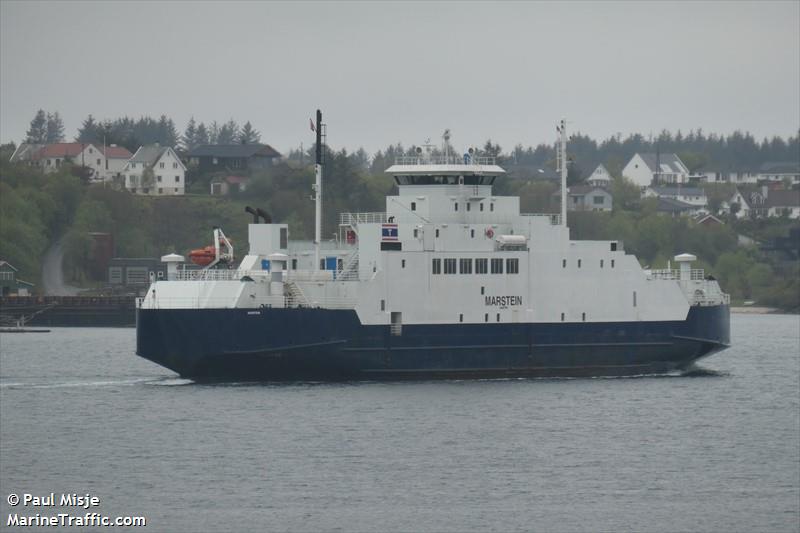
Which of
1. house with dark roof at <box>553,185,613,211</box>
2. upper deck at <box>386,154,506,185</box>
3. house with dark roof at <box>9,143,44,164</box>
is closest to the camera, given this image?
upper deck at <box>386,154,506,185</box>

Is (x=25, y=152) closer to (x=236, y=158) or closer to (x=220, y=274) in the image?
A: (x=236, y=158)

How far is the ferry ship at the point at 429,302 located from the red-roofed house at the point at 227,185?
56.3m

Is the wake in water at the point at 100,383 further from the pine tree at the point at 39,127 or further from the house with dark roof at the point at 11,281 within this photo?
the pine tree at the point at 39,127

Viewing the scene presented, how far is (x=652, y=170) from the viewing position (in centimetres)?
16075

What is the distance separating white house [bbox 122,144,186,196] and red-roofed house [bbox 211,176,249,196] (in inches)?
131

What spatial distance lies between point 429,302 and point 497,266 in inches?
93.6

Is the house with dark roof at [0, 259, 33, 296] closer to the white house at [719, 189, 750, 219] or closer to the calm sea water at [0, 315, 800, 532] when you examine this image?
the calm sea water at [0, 315, 800, 532]

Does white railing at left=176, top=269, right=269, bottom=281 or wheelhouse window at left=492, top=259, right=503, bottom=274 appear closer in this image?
white railing at left=176, top=269, right=269, bottom=281

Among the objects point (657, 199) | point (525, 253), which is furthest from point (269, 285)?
point (657, 199)

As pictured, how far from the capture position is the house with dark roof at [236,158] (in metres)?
118

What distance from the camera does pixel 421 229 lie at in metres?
49.8

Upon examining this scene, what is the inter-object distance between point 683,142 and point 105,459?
166342 millimetres

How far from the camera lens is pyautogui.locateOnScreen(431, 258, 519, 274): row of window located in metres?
49.6

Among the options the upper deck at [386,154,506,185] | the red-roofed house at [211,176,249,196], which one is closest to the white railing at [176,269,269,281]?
the upper deck at [386,154,506,185]
